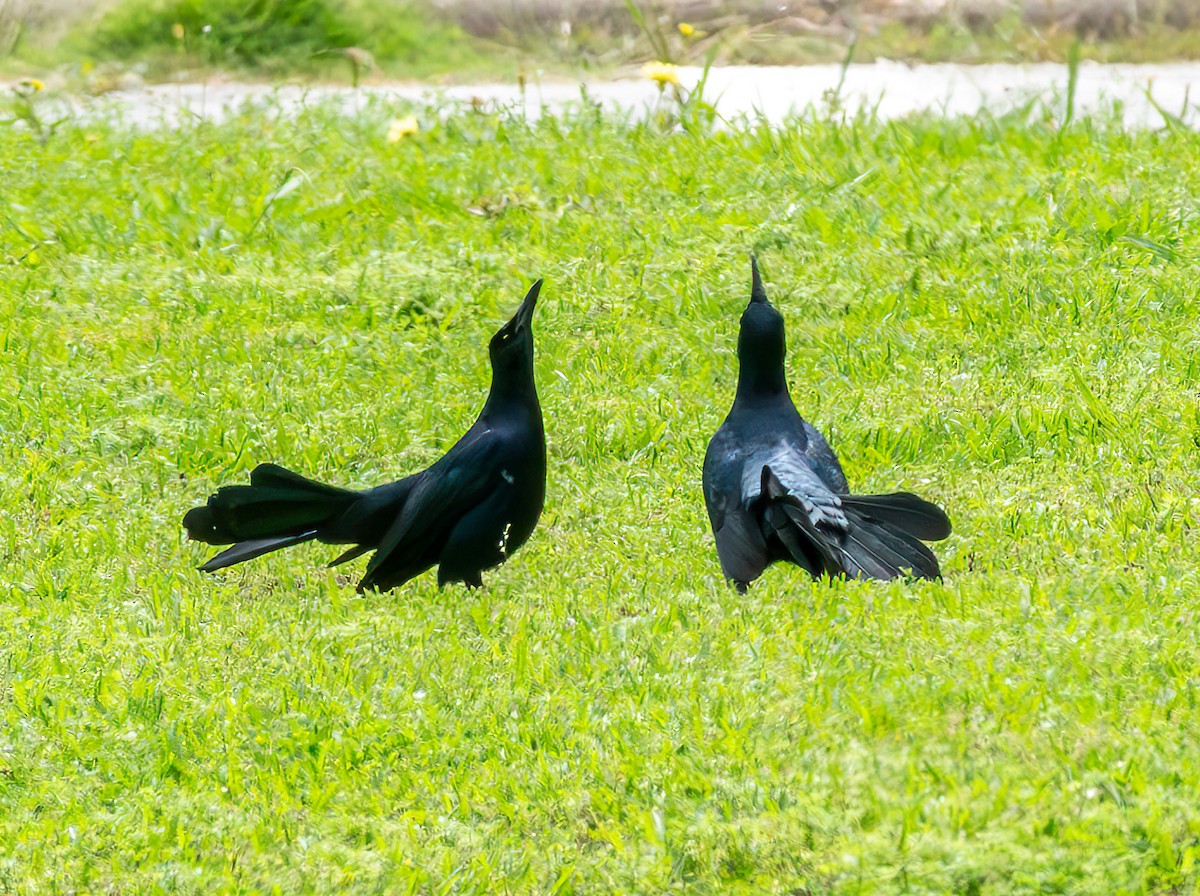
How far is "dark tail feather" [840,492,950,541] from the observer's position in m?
5.04

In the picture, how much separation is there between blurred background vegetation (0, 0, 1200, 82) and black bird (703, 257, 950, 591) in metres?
5.49

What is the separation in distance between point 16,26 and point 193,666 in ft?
27.0

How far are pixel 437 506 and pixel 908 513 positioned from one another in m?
1.49

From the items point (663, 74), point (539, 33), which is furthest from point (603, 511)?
point (539, 33)

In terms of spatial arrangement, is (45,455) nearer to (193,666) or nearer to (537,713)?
(193,666)

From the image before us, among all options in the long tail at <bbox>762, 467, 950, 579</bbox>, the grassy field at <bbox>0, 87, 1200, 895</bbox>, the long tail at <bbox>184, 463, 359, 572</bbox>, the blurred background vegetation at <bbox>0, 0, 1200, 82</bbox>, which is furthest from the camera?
the blurred background vegetation at <bbox>0, 0, 1200, 82</bbox>

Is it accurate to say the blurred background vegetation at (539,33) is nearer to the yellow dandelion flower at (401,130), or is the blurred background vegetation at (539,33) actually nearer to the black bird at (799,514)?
the yellow dandelion flower at (401,130)

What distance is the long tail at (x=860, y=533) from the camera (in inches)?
193

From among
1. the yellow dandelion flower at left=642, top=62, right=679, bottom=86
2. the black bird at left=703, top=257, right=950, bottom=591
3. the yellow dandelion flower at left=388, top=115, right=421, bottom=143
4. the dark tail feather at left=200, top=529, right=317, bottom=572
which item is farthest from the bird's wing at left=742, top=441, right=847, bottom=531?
the yellow dandelion flower at left=388, top=115, right=421, bottom=143

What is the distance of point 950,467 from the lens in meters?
5.96

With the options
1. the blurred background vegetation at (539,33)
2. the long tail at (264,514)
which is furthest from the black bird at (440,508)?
the blurred background vegetation at (539,33)

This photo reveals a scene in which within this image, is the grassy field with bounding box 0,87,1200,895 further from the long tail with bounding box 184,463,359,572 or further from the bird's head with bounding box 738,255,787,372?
the bird's head with bounding box 738,255,787,372

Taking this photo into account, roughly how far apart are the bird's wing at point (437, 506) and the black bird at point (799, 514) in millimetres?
762

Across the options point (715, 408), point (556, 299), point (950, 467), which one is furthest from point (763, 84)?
point (950, 467)
